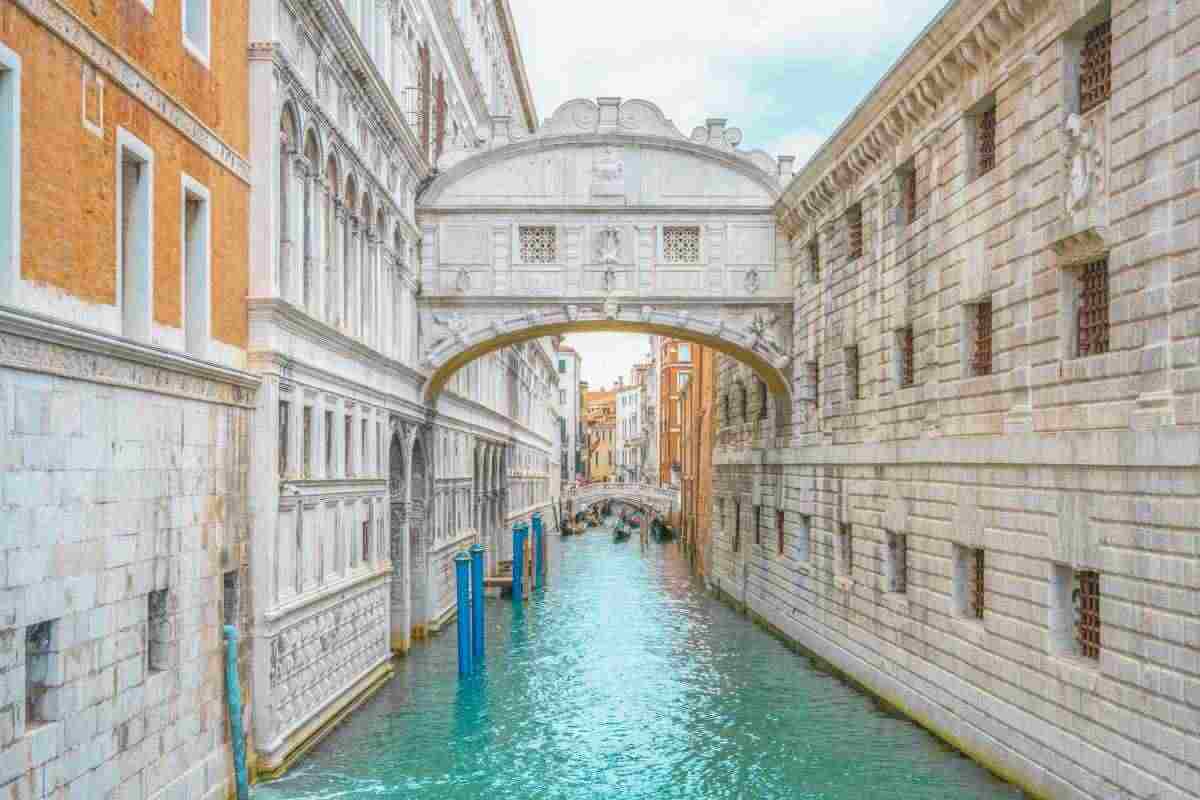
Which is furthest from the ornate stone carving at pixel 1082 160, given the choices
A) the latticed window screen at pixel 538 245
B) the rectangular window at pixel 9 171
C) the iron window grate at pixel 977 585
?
the latticed window screen at pixel 538 245

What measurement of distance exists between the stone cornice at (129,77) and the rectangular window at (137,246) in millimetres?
460

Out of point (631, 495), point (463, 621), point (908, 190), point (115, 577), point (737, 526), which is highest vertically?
point (908, 190)

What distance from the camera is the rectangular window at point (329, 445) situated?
50.9 feet

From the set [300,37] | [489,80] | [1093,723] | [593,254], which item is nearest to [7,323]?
[300,37]

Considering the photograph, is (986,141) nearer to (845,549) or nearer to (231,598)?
(845,549)

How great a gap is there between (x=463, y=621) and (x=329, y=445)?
491 centimetres

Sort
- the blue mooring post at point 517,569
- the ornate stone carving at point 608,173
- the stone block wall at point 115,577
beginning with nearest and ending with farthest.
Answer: the stone block wall at point 115,577 → the ornate stone carving at point 608,173 → the blue mooring post at point 517,569

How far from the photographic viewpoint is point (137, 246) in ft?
32.4

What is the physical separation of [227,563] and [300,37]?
571cm

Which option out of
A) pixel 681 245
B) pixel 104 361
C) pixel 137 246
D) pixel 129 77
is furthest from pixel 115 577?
pixel 681 245

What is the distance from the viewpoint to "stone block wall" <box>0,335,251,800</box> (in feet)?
25.5

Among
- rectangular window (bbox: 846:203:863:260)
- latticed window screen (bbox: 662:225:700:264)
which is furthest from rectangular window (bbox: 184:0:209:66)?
latticed window screen (bbox: 662:225:700:264)

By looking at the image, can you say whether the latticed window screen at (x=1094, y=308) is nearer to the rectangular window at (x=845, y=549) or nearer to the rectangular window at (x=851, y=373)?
the rectangular window at (x=851, y=373)

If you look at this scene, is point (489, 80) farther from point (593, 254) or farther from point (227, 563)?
point (227, 563)
